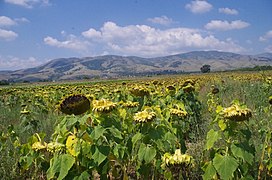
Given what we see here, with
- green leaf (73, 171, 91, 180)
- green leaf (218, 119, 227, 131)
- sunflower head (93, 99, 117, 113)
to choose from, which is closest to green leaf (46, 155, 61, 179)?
green leaf (73, 171, 91, 180)

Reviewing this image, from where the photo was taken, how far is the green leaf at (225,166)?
281 cm

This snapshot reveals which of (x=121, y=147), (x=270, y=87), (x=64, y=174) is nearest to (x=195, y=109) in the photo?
(x=270, y=87)

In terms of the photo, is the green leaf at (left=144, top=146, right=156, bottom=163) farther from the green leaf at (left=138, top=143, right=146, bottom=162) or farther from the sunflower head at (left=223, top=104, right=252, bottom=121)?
the sunflower head at (left=223, top=104, right=252, bottom=121)

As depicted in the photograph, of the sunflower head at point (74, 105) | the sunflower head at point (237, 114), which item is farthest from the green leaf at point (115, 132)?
the sunflower head at point (237, 114)

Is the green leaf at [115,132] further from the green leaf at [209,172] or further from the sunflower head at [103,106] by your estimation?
the green leaf at [209,172]

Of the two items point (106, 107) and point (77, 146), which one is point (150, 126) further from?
point (77, 146)

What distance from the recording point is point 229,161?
114 inches

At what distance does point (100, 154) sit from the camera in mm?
2996

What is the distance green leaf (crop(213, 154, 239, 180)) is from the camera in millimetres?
2812

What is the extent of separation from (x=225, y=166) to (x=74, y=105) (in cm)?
144

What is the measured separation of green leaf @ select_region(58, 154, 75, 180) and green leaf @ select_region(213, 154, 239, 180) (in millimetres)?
1257

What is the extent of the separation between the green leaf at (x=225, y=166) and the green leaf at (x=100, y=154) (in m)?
0.97

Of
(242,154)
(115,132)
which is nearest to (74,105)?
(115,132)

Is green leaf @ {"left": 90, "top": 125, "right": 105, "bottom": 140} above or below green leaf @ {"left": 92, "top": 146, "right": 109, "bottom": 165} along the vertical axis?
above
